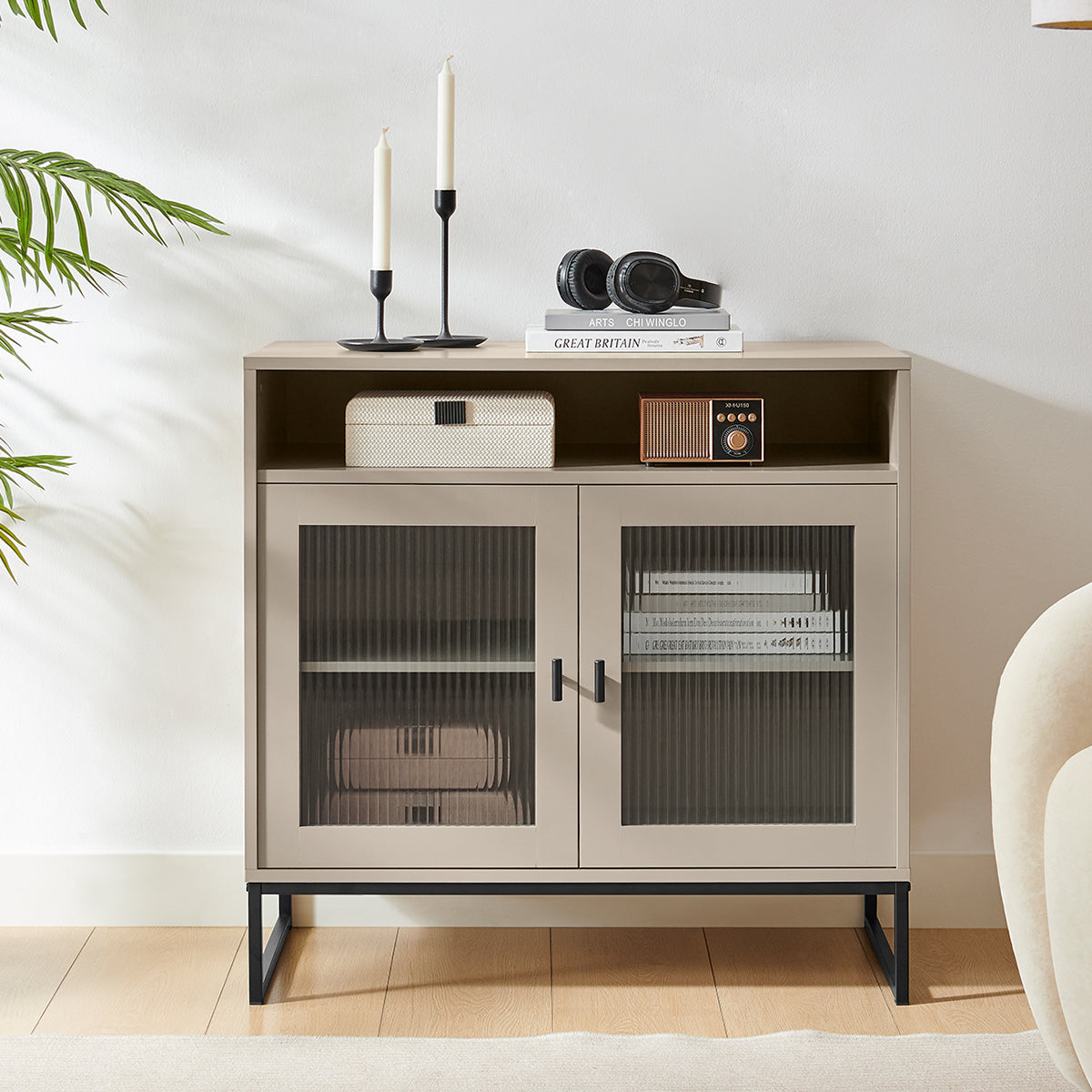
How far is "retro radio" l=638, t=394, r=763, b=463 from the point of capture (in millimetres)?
1697

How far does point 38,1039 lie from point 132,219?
4.19 ft

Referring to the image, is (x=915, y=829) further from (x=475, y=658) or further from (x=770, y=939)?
(x=475, y=658)

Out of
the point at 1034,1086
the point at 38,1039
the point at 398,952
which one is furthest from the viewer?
the point at 398,952

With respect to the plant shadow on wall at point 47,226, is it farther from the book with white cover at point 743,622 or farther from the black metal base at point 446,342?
the book with white cover at point 743,622

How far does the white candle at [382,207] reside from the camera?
171 cm

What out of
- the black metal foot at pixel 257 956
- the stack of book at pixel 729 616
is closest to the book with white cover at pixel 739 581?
the stack of book at pixel 729 616

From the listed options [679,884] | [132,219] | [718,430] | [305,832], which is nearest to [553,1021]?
[679,884]

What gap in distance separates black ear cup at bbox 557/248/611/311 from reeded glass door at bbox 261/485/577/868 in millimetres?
312

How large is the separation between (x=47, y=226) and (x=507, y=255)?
2.34 ft

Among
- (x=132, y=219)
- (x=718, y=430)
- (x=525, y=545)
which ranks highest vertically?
(x=132, y=219)

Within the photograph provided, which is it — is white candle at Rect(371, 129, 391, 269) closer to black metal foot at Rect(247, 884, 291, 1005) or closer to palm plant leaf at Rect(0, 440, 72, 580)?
palm plant leaf at Rect(0, 440, 72, 580)

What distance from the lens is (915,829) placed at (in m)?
2.08

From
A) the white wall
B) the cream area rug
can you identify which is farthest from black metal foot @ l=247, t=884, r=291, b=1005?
the white wall

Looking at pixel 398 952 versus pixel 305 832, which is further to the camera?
pixel 398 952
